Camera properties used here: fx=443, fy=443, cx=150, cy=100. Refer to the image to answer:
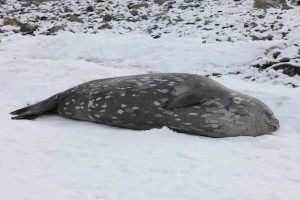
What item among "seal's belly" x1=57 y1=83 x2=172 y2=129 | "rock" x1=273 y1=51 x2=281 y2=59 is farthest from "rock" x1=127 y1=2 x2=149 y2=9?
"seal's belly" x1=57 y1=83 x2=172 y2=129

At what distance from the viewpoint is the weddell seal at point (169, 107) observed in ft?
14.6

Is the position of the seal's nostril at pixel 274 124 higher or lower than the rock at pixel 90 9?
higher

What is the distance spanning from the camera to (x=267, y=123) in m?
4.48

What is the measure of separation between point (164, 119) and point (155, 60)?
359 centimetres

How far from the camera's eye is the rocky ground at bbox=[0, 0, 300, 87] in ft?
30.2

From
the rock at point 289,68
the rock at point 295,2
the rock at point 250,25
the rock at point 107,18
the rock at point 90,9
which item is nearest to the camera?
the rock at point 289,68

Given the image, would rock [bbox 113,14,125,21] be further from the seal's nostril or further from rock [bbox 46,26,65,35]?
the seal's nostril

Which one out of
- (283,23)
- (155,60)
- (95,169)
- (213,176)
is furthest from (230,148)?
(283,23)

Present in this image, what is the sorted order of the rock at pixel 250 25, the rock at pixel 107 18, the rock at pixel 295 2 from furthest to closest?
the rock at pixel 107 18 < the rock at pixel 295 2 < the rock at pixel 250 25

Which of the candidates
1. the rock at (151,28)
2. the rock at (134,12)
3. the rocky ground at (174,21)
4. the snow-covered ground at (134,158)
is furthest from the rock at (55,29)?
the snow-covered ground at (134,158)

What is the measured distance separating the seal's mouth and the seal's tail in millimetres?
2463

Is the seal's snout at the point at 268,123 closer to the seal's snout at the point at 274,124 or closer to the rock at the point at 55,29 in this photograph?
the seal's snout at the point at 274,124

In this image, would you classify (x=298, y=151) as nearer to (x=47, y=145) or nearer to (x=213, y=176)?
(x=213, y=176)

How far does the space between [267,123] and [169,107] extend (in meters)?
1.01
